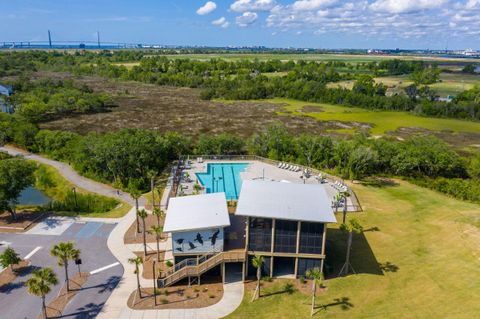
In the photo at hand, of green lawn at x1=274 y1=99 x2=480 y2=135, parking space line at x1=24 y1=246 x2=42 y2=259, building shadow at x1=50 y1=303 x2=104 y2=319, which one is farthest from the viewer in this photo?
green lawn at x1=274 y1=99 x2=480 y2=135

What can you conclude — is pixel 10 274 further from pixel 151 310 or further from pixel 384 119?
pixel 384 119

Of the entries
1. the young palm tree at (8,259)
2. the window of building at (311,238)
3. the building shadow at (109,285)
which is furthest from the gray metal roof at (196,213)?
the young palm tree at (8,259)

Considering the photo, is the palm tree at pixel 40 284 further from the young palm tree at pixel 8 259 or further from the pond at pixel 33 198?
the pond at pixel 33 198

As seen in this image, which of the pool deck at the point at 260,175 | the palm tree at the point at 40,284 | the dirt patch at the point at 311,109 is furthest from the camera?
the dirt patch at the point at 311,109

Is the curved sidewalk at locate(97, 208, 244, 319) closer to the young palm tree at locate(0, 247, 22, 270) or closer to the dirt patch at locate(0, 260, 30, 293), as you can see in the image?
the dirt patch at locate(0, 260, 30, 293)

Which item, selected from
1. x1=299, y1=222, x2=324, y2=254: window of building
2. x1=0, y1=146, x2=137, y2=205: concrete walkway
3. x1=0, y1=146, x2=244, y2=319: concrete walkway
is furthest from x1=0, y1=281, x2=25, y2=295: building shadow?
x1=299, y1=222, x2=324, y2=254: window of building

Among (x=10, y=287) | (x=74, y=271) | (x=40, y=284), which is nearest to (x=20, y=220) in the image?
(x=10, y=287)
